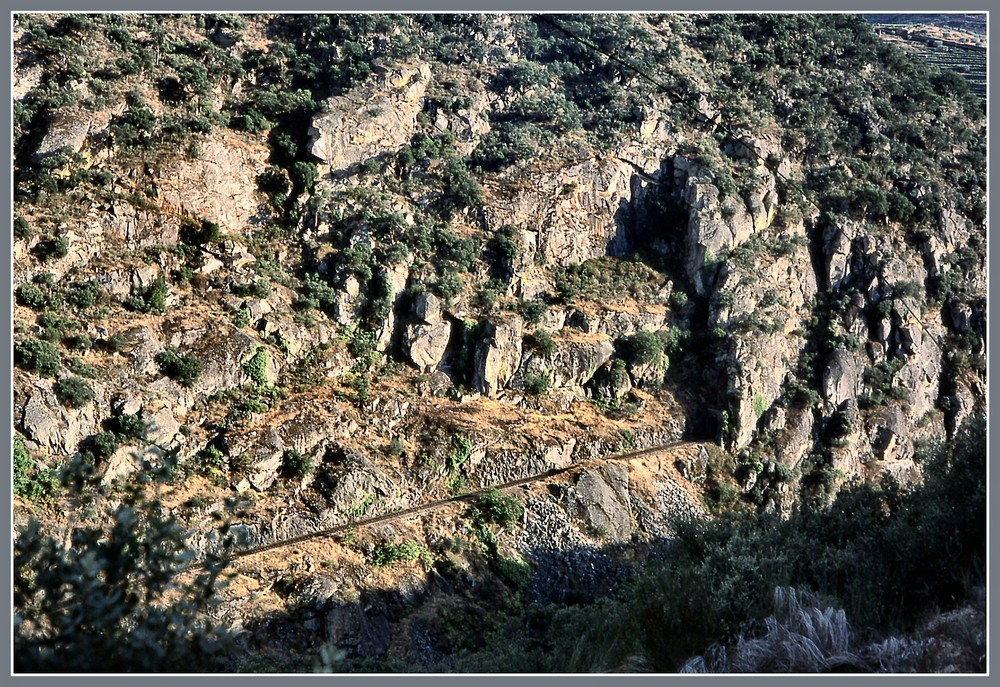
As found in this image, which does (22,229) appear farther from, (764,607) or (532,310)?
(764,607)

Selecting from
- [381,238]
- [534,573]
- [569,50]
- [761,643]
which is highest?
[569,50]

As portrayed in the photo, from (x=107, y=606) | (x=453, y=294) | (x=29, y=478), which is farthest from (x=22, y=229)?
(x=107, y=606)

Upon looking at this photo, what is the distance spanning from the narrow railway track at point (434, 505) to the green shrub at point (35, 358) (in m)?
5.97

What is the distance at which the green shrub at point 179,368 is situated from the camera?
71.4 feet

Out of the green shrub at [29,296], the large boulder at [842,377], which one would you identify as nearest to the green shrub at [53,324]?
the green shrub at [29,296]

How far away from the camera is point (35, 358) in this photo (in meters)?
20.0

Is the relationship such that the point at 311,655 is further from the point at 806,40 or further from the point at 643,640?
the point at 806,40

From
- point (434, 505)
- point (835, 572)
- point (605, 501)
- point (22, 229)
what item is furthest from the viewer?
point (605, 501)

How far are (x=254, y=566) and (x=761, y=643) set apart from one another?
12.7 metres

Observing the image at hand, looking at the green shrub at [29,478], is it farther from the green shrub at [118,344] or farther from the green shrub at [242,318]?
Result: the green shrub at [242,318]

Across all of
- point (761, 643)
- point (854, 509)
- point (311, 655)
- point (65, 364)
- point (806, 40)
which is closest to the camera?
point (761, 643)

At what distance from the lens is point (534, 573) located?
71.4ft

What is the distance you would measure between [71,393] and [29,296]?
3.47 m

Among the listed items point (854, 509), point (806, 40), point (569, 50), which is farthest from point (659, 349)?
point (806, 40)
